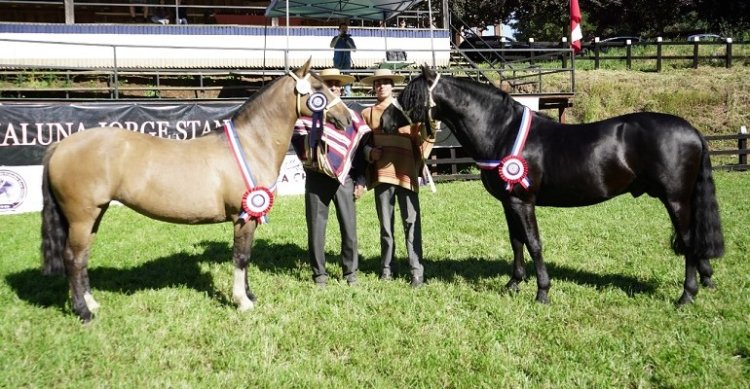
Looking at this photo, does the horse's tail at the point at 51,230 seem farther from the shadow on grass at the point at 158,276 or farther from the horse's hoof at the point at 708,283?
the horse's hoof at the point at 708,283

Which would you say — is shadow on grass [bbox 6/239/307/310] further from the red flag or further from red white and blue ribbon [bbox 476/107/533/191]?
the red flag

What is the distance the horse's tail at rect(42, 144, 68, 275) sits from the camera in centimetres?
491

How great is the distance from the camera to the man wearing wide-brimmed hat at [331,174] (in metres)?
5.79

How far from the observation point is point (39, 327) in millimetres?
4883

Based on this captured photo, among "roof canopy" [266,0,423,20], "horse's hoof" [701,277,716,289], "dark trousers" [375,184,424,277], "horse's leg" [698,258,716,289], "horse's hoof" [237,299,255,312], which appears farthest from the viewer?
"roof canopy" [266,0,423,20]

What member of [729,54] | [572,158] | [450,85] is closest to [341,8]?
[450,85]

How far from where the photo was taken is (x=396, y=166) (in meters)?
6.08

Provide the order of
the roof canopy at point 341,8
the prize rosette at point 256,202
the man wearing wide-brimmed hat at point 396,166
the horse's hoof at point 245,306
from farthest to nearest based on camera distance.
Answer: the roof canopy at point 341,8, the man wearing wide-brimmed hat at point 396,166, the horse's hoof at point 245,306, the prize rosette at point 256,202

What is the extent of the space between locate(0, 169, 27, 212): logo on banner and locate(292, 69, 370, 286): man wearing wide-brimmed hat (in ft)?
23.4

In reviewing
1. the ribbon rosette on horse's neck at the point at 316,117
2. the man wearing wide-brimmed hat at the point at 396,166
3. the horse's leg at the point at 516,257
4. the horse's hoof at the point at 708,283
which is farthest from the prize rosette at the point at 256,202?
the horse's hoof at the point at 708,283

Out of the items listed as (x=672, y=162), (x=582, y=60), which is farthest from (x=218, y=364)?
(x=582, y=60)

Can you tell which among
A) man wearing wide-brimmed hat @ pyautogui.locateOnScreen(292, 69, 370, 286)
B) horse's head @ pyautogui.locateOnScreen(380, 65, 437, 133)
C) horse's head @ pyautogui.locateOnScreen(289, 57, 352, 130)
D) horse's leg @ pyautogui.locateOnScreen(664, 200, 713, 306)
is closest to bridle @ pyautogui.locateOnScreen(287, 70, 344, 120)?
horse's head @ pyautogui.locateOnScreen(289, 57, 352, 130)

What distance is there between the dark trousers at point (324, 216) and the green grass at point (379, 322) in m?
0.25

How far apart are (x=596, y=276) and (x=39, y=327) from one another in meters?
5.58
